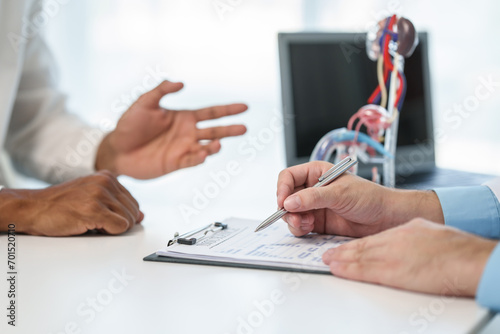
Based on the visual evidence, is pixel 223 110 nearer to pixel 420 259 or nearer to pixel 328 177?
pixel 328 177

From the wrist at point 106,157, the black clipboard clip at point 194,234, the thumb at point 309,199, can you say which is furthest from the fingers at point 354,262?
the wrist at point 106,157

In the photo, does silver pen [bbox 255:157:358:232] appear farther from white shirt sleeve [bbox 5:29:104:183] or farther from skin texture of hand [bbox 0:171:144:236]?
white shirt sleeve [bbox 5:29:104:183]

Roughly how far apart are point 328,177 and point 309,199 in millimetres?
63

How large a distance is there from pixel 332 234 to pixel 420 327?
0.36 meters

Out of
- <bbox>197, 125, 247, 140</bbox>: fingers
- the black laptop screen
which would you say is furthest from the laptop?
<bbox>197, 125, 247, 140</bbox>: fingers

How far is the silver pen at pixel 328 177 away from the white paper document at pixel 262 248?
0.03m

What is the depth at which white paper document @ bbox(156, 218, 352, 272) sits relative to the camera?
2.53 ft

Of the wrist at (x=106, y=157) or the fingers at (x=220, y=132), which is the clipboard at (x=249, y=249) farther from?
the wrist at (x=106, y=157)

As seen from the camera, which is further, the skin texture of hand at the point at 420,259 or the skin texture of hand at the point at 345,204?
the skin texture of hand at the point at 345,204

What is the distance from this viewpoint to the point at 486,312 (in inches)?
24.5

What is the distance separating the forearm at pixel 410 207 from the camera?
2.99ft

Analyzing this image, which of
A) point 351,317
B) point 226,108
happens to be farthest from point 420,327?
point 226,108

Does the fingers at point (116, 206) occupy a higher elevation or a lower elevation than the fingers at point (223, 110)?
lower

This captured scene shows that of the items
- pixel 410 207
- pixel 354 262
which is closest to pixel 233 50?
pixel 410 207
